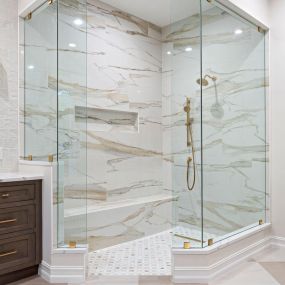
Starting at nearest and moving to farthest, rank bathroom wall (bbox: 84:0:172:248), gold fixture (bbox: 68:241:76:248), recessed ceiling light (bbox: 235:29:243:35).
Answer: gold fixture (bbox: 68:241:76:248), recessed ceiling light (bbox: 235:29:243:35), bathroom wall (bbox: 84:0:172:248)

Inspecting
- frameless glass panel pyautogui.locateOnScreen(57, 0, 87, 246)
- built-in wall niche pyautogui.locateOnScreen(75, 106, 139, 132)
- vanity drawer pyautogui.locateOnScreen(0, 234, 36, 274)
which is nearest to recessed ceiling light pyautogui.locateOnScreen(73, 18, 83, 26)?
frameless glass panel pyautogui.locateOnScreen(57, 0, 87, 246)

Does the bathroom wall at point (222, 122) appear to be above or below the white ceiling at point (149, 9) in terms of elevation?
below

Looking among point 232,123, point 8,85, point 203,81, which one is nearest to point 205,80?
point 203,81

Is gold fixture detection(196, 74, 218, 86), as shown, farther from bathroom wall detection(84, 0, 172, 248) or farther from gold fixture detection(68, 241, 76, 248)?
gold fixture detection(68, 241, 76, 248)

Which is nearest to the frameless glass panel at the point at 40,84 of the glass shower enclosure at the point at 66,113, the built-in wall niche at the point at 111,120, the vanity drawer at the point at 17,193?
the glass shower enclosure at the point at 66,113

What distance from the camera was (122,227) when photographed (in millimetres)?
3361

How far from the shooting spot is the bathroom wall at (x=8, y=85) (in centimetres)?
283

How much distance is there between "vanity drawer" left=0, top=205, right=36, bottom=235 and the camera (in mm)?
2334

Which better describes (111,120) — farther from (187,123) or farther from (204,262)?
(204,262)

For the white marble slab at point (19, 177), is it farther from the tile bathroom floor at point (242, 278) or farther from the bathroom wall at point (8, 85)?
the tile bathroom floor at point (242, 278)

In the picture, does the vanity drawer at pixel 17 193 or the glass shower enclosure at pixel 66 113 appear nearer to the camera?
the vanity drawer at pixel 17 193

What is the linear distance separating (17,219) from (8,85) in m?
1.29

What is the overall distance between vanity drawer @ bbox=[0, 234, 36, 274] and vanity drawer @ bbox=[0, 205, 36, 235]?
0.08 m

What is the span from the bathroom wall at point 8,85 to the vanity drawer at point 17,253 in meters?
0.73
